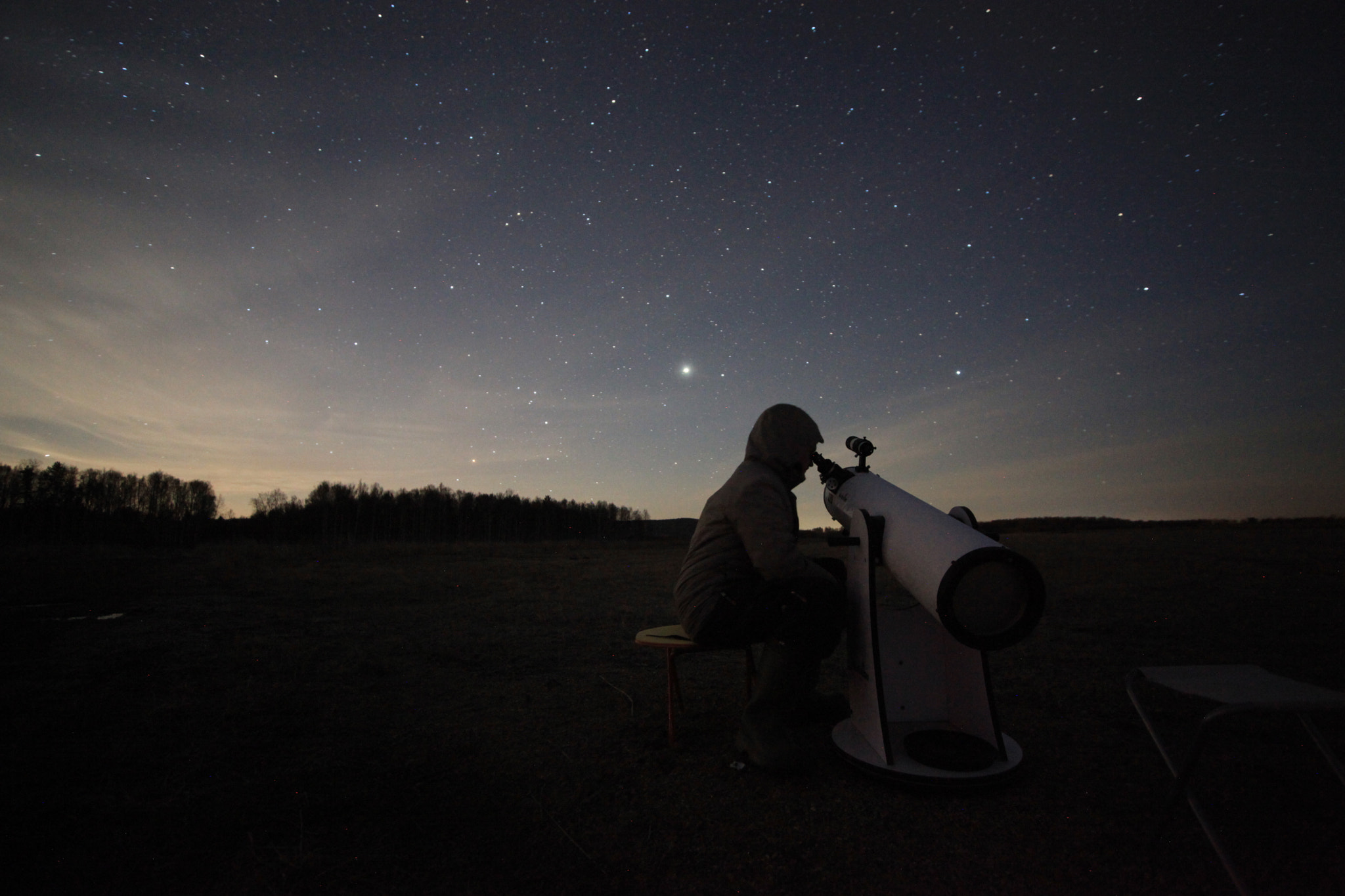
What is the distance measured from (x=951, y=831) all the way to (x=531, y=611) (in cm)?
723

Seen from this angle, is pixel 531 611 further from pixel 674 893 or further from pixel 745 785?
pixel 674 893

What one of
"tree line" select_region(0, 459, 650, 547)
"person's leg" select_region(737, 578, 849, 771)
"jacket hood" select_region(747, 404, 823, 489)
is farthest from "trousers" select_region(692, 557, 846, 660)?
"tree line" select_region(0, 459, 650, 547)

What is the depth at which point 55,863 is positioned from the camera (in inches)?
85.6

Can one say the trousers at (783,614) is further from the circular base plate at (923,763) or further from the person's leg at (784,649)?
the circular base plate at (923,763)

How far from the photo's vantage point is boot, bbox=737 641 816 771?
2.99m

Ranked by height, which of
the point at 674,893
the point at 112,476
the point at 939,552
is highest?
the point at 112,476

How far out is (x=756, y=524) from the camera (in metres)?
3.05

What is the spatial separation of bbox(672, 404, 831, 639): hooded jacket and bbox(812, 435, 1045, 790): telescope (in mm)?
286

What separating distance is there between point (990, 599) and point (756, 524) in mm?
1120

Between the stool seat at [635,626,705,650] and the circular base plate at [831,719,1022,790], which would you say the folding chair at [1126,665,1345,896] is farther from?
the stool seat at [635,626,705,650]

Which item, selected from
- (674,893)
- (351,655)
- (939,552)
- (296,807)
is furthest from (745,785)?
(351,655)

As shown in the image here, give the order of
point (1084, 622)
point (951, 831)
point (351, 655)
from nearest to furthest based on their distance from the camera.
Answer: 1. point (951, 831)
2. point (351, 655)
3. point (1084, 622)

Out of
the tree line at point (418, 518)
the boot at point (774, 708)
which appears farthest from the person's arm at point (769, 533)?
the tree line at point (418, 518)

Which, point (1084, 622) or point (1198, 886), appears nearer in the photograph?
point (1198, 886)
